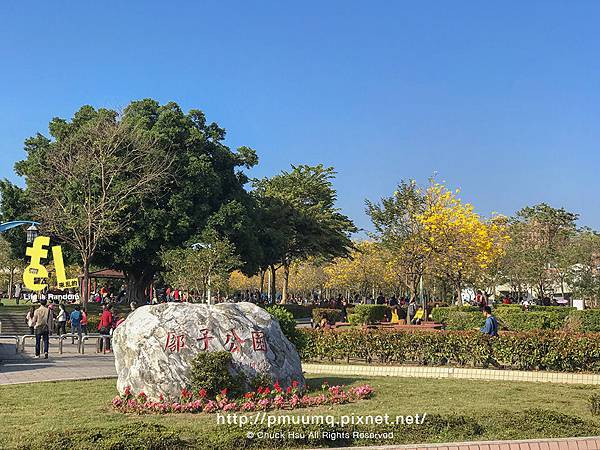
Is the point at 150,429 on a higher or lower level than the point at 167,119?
lower

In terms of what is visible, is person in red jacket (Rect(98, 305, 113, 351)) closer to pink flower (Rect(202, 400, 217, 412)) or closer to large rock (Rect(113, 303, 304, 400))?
large rock (Rect(113, 303, 304, 400))

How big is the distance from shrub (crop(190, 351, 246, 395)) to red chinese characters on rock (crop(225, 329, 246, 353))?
48 centimetres

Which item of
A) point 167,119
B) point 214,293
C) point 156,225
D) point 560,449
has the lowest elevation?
point 560,449

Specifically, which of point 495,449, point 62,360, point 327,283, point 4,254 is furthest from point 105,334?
point 327,283

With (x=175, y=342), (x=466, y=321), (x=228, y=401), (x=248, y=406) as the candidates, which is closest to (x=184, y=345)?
(x=175, y=342)

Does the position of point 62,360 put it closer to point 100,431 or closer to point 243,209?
point 100,431

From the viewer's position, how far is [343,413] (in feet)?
32.0

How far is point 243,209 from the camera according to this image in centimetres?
3528

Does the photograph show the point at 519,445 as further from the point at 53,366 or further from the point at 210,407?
the point at 53,366

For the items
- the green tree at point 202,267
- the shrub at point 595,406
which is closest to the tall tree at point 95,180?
the green tree at point 202,267

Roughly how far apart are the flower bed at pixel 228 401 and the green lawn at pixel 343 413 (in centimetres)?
26

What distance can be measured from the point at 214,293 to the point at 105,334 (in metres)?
11.1

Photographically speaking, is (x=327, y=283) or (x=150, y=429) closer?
(x=150, y=429)

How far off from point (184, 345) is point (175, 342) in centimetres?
15
